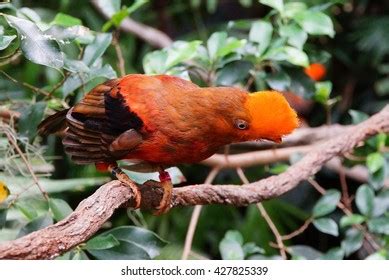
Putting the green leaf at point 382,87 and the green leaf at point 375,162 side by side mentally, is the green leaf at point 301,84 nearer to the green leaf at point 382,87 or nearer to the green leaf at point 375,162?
the green leaf at point 375,162

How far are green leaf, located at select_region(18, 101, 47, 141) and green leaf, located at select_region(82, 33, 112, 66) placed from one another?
15 cm

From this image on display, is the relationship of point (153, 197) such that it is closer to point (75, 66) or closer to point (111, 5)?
point (75, 66)

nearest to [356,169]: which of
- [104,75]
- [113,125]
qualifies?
[104,75]

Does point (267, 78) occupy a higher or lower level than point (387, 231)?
higher

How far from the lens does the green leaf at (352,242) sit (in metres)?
1.93

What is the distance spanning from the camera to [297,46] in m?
1.86

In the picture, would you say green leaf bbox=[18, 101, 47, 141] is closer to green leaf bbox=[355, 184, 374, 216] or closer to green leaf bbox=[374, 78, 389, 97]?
green leaf bbox=[355, 184, 374, 216]

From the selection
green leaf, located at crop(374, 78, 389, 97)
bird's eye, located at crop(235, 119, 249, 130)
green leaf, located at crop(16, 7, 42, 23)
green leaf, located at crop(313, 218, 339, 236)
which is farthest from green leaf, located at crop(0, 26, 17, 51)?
green leaf, located at crop(374, 78, 389, 97)

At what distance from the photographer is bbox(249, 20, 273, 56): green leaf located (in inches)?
73.7

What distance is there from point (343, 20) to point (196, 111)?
2.01m

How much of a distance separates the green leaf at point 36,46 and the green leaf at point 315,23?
811 mm

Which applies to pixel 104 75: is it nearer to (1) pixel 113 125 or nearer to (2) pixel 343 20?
(1) pixel 113 125

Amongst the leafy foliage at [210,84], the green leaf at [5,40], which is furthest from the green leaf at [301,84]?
the green leaf at [5,40]

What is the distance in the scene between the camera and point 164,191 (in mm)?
1430
